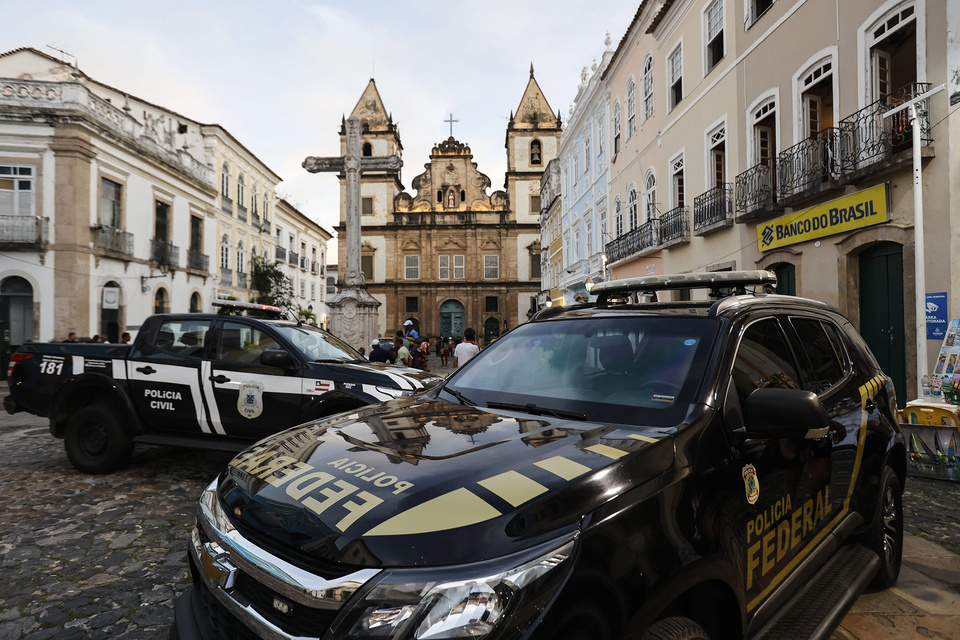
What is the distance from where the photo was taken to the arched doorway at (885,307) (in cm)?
855

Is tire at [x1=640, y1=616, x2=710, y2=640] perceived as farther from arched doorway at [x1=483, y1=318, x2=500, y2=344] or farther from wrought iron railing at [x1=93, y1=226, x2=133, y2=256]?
arched doorway at [x1=483, y1=318, x2=500, y2=344]

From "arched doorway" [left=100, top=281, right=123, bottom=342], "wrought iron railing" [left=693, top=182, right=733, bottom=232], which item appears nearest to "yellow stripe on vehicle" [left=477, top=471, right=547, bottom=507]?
"wrought iron railing" [left=693, top=182, right=733, bottom=232]

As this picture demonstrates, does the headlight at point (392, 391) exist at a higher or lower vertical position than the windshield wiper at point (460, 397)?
lower

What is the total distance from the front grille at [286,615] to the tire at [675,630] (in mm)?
877

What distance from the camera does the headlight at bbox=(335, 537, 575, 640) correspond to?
1.32 m

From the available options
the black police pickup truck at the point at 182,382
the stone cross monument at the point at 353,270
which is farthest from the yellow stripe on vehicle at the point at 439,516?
the stone cross monument at the point at 353,270

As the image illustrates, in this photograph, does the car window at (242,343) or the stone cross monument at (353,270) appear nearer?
the car window at (242,343)

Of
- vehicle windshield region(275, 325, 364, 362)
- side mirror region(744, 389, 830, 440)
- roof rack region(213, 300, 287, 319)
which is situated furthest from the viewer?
roof rack region(213, 300, 287, 319)

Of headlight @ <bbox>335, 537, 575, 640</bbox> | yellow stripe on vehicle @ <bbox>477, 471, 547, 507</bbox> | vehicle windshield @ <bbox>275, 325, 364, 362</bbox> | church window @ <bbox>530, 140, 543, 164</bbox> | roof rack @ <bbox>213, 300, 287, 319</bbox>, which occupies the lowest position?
headlight @ <bbox>335, 537, 575, 640</bbox>

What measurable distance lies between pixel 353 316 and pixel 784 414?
1607cm

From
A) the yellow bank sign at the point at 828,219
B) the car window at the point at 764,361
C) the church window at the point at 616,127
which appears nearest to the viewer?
the car window at the point at 764,361

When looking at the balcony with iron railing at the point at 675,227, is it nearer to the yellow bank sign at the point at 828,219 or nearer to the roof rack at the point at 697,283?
the yellow bank sign at the point at 828,219

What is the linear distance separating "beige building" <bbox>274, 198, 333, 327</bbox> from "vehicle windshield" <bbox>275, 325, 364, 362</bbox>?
3120cm

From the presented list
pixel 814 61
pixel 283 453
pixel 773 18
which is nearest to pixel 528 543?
pixel 283 453
